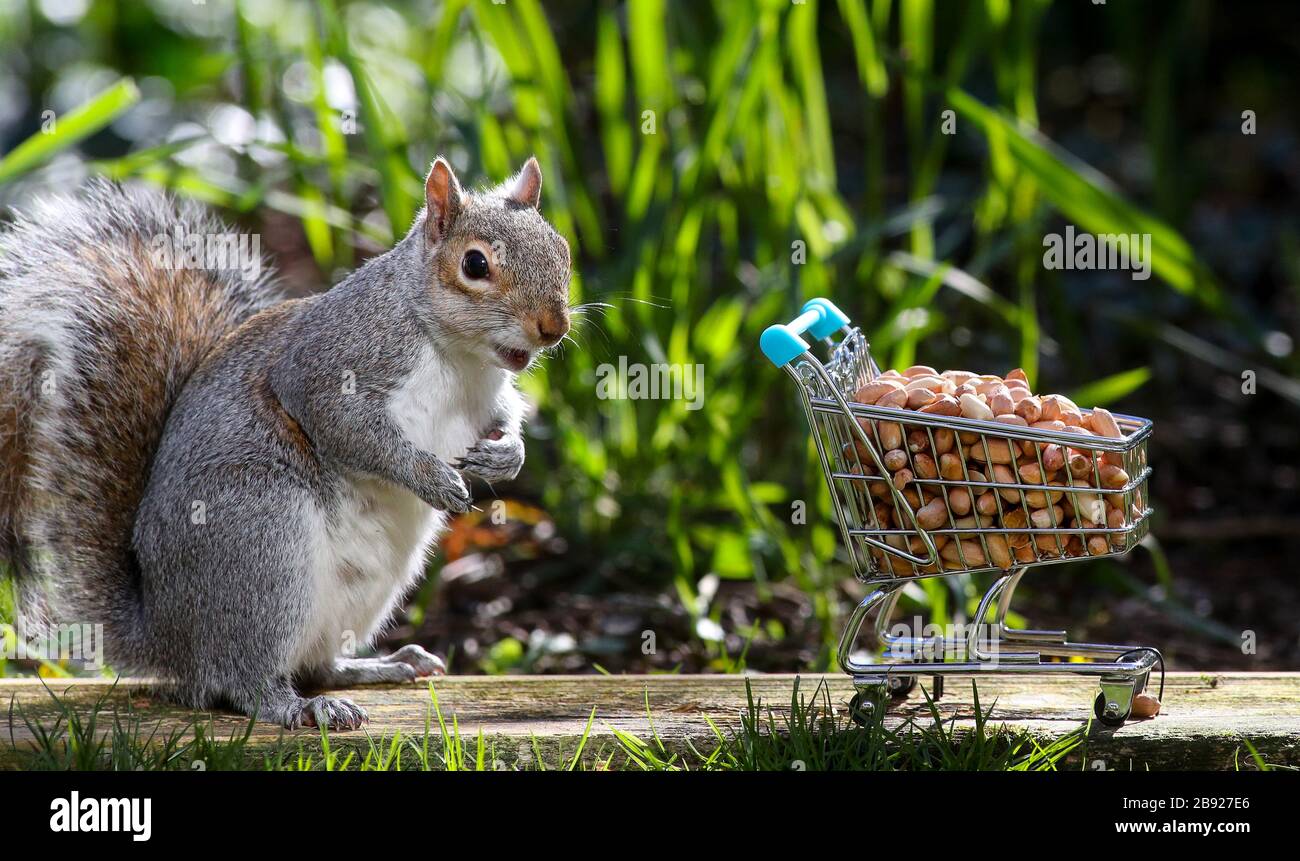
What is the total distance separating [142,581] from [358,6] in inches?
166

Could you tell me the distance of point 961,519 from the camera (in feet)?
6.75

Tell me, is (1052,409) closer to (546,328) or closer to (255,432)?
(546,328)

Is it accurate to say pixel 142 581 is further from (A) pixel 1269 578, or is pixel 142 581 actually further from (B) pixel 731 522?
(A) pixel 1269 578

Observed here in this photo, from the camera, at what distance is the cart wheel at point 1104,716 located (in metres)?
2.15

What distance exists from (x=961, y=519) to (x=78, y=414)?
1.46m

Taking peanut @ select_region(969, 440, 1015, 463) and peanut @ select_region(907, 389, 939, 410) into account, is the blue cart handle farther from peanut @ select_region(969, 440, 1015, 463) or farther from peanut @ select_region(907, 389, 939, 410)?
peanut @ select_region(969, 440, 1015, 463)

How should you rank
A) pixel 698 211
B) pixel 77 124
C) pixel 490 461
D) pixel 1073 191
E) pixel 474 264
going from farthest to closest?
pixel 698 211 < pixel 1073 191 < pixel 77 124 < pixel 490 461 < pixel 474 264

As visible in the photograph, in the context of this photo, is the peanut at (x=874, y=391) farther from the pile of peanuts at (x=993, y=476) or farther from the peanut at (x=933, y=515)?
the peanut at (x=933, y=515)

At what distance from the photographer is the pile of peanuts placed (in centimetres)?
202

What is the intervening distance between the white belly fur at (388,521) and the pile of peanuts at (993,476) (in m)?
0.64

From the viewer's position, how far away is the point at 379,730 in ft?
7.10

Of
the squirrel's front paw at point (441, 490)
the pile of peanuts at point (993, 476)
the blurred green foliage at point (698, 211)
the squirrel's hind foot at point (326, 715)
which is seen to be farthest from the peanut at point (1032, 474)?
the squirrel's hind foot at point (326, 715)

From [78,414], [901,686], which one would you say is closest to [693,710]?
[901,686]

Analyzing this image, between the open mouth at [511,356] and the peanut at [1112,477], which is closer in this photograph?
the peanut at [1112,477]
